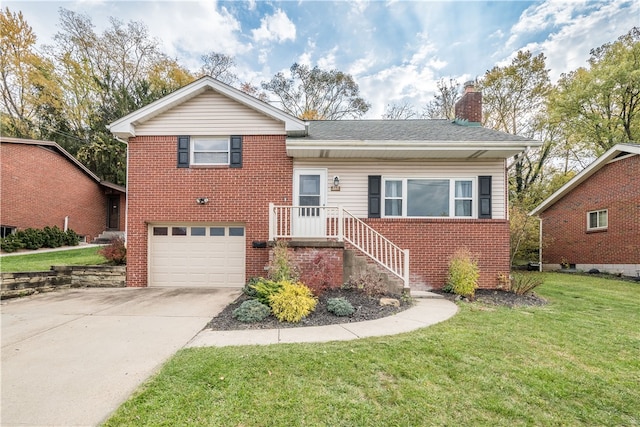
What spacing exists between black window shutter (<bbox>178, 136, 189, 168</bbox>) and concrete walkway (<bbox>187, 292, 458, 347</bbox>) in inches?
229

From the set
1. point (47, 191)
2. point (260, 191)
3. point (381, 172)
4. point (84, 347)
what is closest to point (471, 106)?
point (381, 172)

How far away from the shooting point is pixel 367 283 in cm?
687

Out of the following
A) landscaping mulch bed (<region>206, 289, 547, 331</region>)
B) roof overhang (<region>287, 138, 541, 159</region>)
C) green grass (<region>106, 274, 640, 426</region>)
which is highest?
roof overhang (<region>287, 138, 541, 159</region>)

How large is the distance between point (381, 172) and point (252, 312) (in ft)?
18.3

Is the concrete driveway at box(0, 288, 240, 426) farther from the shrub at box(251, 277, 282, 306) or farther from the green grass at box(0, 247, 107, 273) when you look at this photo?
the green grass at box(0, 247, 107, 273)

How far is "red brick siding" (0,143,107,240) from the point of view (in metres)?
13.7

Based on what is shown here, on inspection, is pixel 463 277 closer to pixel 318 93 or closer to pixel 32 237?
pixel 32 237

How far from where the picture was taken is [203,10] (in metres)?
10.7

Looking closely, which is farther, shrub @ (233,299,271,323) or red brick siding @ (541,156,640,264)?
red brick siding @ (541,156,640,264)

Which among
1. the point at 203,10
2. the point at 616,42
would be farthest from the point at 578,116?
the point at 203,10

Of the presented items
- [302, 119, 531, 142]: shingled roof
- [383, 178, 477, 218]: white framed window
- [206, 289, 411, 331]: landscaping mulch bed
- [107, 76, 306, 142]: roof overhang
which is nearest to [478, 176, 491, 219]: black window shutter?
[383, 178, 477, 218]: white framed window

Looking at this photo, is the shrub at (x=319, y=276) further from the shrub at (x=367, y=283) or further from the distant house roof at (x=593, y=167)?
the distant house roof at (x=593, y=167)

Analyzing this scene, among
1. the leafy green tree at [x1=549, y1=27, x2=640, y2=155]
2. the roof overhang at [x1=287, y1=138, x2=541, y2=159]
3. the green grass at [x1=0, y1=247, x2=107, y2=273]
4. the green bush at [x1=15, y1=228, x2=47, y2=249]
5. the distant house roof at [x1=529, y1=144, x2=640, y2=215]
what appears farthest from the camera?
the leafy green tree at [x1=549, y1=27, x2=640, y2=155]

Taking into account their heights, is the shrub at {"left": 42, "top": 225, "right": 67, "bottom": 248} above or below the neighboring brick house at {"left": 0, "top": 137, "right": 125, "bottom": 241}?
below
